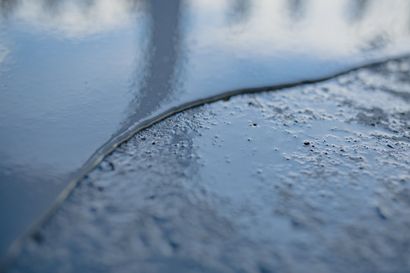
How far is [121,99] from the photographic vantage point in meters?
2.84

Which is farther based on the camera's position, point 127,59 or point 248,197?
point 127,59

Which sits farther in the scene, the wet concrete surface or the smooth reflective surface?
the smooth reflective surface

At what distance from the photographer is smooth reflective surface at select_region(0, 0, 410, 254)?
237cm

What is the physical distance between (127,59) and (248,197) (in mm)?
1581

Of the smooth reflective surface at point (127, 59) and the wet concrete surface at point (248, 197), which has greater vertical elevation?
the smooth reflective surface at point (127, 59)

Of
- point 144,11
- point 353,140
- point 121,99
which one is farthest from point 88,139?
point 144,11

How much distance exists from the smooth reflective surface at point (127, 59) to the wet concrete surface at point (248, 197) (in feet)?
0.62

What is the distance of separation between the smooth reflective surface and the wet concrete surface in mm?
189

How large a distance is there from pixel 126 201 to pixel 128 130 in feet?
1.86

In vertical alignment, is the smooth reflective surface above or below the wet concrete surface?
above

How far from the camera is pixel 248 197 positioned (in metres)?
2.28

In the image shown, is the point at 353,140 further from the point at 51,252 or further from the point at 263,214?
the point at 51,252

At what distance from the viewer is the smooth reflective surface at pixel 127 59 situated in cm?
237

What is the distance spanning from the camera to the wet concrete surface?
1.95m
